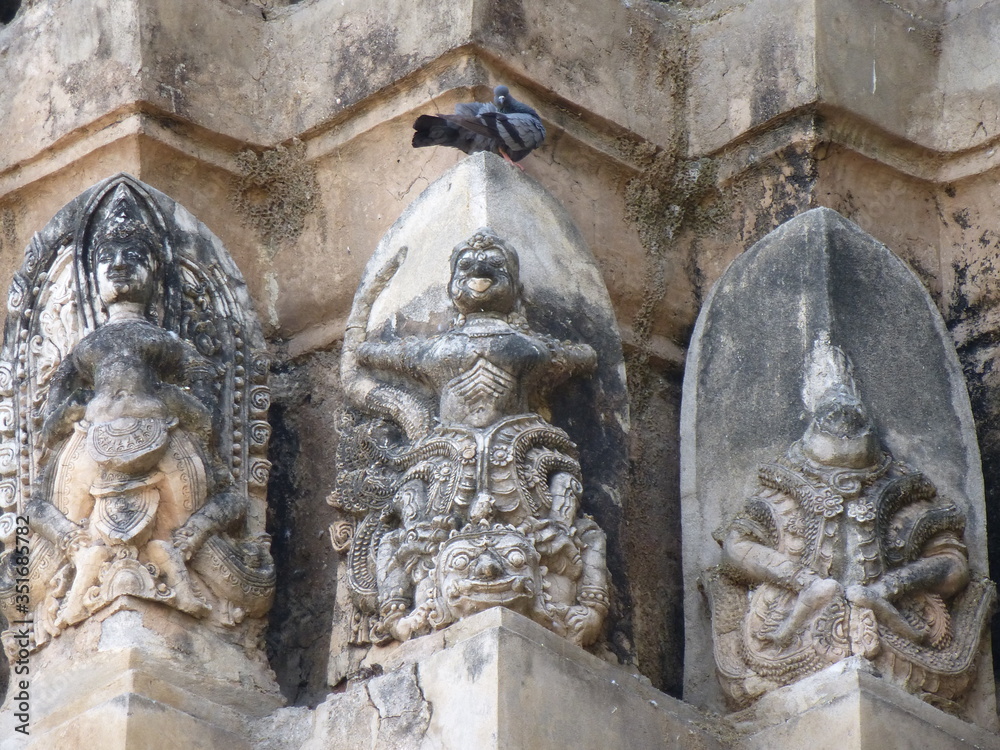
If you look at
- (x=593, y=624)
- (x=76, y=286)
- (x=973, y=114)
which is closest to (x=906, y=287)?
(x=973, y=114)

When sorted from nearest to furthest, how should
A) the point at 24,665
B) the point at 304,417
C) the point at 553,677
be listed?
the point at 553,677, the point at 24,665, the point at 304,417

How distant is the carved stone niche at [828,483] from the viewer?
791 centimetres

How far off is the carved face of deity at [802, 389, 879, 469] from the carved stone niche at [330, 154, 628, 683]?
538 millimetres

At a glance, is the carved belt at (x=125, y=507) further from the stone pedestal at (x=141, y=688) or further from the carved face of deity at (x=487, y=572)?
the carved face of deity at (x=487, y=572)

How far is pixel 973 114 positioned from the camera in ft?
30.4

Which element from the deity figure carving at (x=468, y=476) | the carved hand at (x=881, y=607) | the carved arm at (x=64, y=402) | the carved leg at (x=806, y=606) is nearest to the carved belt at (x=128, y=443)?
the carved arm at (x=64, y=402)

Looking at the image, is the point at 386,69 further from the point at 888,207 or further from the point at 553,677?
the point at 553,677

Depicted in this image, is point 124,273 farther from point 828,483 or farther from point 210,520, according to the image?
point 828,483

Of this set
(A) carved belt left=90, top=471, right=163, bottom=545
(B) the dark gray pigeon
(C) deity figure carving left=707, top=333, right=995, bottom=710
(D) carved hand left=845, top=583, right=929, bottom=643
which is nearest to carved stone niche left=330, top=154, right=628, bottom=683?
(B) the dark gray pigeon

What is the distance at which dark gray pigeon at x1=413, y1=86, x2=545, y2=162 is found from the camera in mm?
8711

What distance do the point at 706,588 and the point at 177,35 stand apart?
7.86 ft

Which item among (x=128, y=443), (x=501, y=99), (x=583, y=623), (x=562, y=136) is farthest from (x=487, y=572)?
(x=562, y=136)

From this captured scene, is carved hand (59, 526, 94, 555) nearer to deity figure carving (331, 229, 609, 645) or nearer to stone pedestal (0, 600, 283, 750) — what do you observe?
stone pedestal (0, 600, 283, 750)

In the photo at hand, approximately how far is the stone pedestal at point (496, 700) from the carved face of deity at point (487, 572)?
64 millimetres
